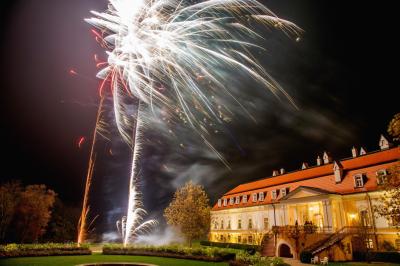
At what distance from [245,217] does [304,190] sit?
14.9 metres

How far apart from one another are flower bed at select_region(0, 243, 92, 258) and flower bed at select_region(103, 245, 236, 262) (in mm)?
3065

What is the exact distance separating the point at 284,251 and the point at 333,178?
10419mm

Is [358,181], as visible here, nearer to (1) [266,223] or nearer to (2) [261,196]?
(1) [266,223]

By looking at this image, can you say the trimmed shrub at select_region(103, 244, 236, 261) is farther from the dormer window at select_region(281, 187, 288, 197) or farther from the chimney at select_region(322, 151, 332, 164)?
the chimney at select_region(322, 151, 332, 164)

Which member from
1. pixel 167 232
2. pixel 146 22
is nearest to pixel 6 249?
pixel 146 22

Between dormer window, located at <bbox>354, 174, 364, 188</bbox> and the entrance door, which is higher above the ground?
dormer window, located at <bbox>354, 174, 364, 188</bbox>

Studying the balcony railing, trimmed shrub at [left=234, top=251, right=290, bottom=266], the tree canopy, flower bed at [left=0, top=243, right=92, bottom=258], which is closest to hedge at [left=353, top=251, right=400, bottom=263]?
the balcony railing

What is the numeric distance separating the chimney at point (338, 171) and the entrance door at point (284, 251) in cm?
968

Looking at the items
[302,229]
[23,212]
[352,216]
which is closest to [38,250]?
[23,212]

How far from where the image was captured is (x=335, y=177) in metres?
35.4

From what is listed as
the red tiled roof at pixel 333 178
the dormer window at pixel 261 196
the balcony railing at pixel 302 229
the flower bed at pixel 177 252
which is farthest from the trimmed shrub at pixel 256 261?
the dormer window at pixel 261 196

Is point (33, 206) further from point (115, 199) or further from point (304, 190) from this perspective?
point (304, 190)

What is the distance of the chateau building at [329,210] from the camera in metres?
29.2

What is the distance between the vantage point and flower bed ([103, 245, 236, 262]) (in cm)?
2659
